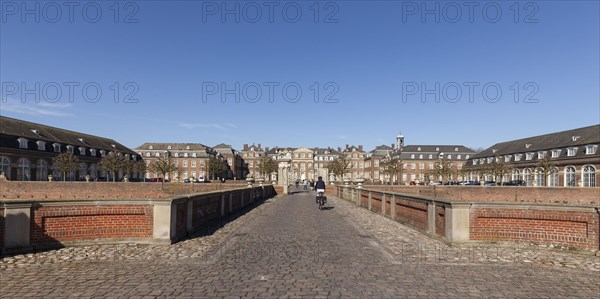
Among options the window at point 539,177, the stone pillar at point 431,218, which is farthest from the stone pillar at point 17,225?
the window at point 539,177

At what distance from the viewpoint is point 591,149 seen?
47.0m

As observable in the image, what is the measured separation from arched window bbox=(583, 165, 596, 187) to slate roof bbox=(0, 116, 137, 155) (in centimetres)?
7663

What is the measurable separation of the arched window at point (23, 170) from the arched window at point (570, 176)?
74857 mm

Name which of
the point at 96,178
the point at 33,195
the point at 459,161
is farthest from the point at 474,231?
the point at 459,161

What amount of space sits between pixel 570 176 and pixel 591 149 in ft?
15.1

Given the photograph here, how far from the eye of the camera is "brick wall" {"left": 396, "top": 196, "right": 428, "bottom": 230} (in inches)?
457

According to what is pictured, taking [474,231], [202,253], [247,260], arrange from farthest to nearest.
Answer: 1. [474,231]
2. [202,253]
3. [247,260]

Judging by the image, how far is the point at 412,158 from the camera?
89.3 m

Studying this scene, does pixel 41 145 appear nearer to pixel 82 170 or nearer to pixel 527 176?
pixel 82 170

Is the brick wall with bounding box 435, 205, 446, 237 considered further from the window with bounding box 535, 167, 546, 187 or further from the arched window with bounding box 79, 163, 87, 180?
the arched window with bounding box 79, 163, 87, 180

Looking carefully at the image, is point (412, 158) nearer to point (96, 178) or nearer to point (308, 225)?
point (96, 178)

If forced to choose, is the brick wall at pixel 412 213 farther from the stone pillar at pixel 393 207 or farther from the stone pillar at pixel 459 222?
the stone pillar at pixel 459 222

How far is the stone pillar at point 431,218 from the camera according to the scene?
10.6 m

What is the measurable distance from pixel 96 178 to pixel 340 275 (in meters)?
66.1
